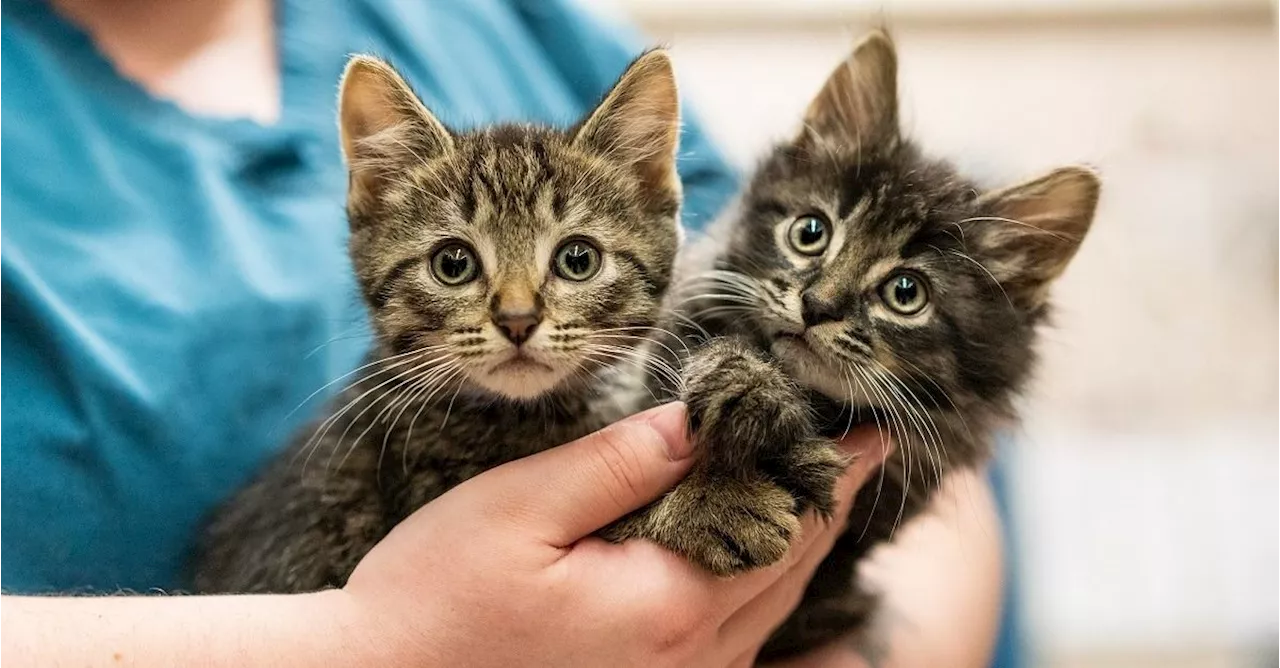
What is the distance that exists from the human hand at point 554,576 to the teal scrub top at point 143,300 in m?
0.36

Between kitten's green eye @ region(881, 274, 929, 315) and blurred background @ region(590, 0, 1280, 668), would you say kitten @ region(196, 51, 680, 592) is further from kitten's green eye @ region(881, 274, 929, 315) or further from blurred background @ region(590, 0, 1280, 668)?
blurred background @ region(590, 0, 1280, 668)

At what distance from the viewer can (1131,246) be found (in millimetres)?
2410

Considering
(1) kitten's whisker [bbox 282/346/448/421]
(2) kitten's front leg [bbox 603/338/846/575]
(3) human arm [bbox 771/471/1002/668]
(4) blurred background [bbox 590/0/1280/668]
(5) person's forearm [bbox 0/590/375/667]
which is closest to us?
(5) person's forearm [bbox 0/590/375/667]

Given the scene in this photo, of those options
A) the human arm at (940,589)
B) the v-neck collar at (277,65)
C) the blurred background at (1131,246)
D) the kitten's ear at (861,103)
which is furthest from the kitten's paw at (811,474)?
the blurred background at (1131,246)

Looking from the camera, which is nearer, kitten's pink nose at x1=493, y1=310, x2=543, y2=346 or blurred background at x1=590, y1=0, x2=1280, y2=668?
kitten's pink nose at x1=493, y1=310, x2=543, y2=346

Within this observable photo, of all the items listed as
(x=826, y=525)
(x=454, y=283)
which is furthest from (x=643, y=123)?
(x=826, y=525)

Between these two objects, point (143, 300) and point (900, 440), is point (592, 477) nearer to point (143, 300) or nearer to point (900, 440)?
point (900, 440)

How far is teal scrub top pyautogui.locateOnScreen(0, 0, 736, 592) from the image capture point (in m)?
1.11

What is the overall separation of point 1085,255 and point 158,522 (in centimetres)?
225

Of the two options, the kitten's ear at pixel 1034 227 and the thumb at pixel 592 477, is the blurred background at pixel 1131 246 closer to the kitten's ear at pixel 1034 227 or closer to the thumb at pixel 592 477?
the kitten's ear at pixel 1034 227

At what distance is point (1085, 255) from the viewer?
2.44 m

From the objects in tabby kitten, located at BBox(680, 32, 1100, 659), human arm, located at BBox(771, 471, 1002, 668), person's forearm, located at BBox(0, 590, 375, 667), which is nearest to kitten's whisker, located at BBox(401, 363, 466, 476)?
person's forearm, located at BBox(0, 590, 375, 667)

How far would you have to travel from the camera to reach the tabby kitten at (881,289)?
1135 mm

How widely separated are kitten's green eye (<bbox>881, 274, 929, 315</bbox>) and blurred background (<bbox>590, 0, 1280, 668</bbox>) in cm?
122
